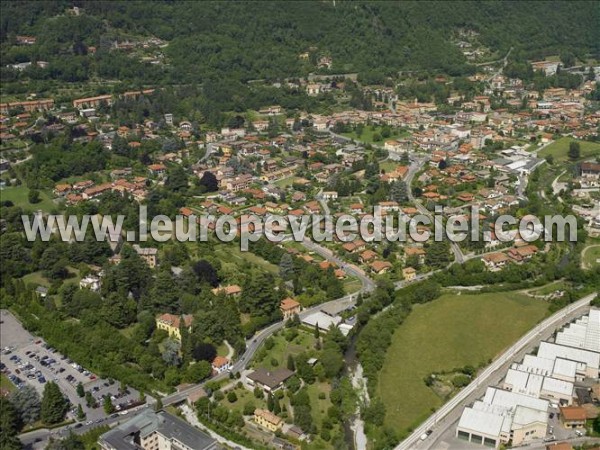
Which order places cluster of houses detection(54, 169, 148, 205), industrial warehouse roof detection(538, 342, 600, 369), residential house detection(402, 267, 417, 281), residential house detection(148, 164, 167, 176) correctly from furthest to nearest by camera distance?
residential house detection(148, 164, 167, 176), cluster of houses detection(54, 169, 148, 205), residential house detection(402, 267, 417, 281), industrial warehouse roof detection(538, 342, 600, 369)

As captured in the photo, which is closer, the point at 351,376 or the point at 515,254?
the point at 351,376

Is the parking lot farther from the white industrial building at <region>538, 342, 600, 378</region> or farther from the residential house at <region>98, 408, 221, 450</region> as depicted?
the white industrial building at <region>538, 342, 600, 378</region>

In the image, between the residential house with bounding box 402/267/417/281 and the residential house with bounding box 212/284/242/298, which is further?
the residential house with bounding box 402/267/417/281

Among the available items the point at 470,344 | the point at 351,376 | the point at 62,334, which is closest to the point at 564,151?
the point at 470,344

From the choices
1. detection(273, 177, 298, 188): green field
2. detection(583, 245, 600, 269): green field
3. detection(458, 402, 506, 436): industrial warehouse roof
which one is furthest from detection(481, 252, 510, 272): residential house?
detection(273, 177, 298, 188): green field

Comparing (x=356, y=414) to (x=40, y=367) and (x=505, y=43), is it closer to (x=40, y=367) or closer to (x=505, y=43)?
(x=40, y=367)

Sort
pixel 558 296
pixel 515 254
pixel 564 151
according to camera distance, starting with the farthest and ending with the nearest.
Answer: pixel 564 151 < pixel 515 254 < pixel 558 296

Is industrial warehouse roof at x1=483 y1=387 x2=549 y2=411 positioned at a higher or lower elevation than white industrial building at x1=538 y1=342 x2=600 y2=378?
lower
